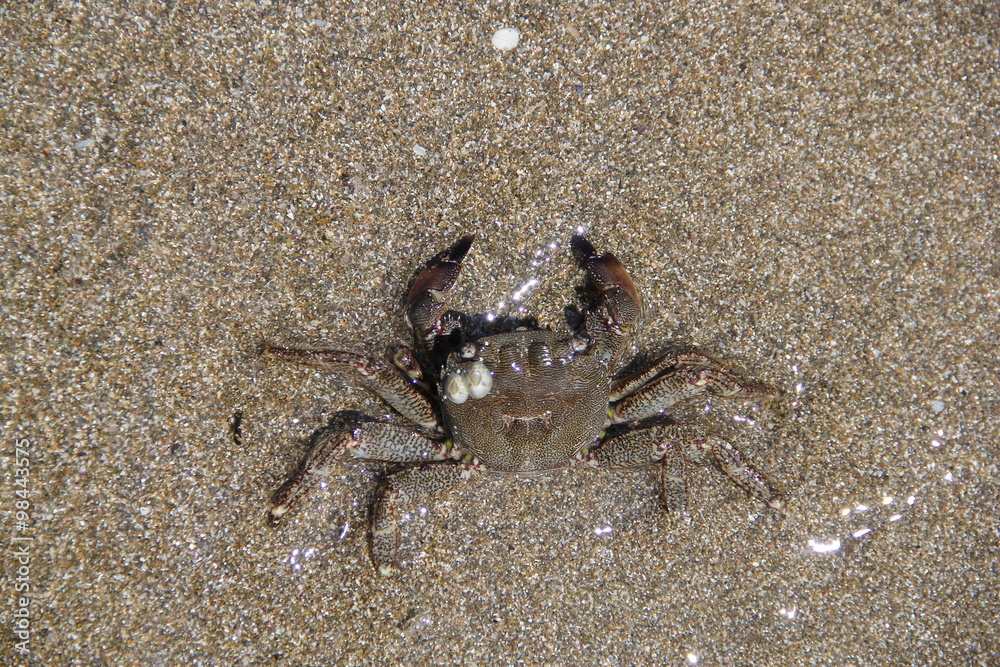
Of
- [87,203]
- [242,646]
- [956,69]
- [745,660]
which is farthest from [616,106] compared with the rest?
[242,646]

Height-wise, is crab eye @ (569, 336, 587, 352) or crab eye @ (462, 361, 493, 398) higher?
crab eye @ (462, 361, 493, 398)

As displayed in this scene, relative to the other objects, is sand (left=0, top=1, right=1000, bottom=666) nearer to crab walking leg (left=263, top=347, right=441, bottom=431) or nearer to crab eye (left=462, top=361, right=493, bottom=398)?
crab walking leg (left=263, top=347, right=441, bottom=431)

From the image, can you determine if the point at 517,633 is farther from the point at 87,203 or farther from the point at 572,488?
the point at 87,203

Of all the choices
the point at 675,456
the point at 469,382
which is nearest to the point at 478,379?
the point at 469,382

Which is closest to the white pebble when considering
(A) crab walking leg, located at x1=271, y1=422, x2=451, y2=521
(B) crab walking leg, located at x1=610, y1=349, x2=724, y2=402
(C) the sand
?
(C) the sand

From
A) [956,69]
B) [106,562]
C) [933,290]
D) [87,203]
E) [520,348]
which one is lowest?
[933,290]

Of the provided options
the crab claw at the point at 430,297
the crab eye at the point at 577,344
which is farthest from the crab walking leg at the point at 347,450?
the crab eye at the point at 577,344
